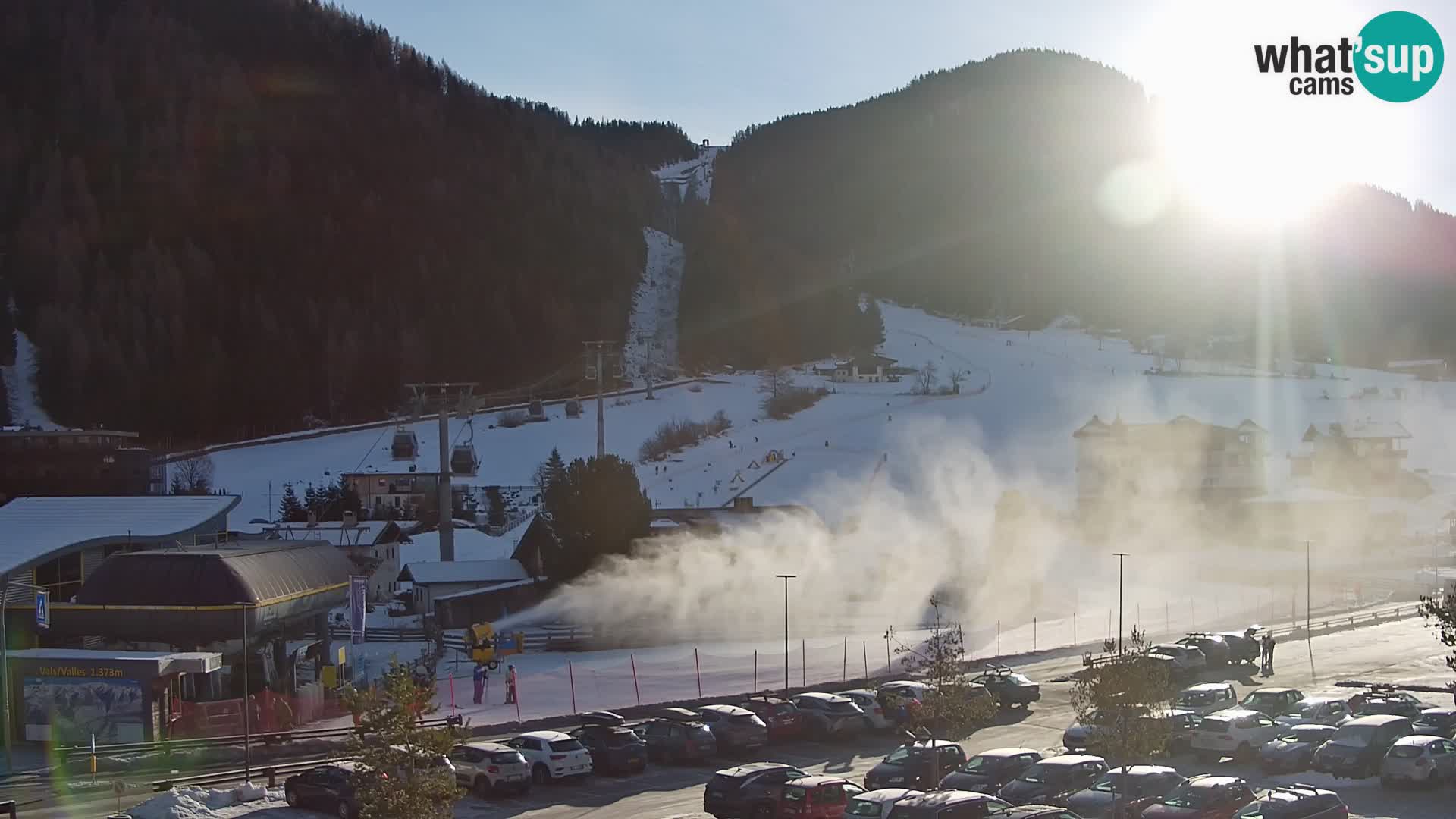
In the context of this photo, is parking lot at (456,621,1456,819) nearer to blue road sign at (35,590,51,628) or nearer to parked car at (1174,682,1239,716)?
parked car at (1174,682,1239,716)

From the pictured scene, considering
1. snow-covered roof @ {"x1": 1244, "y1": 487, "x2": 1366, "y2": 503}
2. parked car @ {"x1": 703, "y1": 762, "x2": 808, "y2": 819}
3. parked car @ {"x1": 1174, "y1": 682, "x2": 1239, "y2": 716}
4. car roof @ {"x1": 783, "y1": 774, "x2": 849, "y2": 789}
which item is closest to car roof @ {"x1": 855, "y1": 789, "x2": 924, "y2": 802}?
car roof @ {"x1": 783, "y1": 774, "x2": 849, "y2": 789}

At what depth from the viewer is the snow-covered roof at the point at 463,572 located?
47125mm

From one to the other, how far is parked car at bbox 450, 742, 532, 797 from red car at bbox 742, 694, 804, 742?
249 inches

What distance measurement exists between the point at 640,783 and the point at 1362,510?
62866 millimetres

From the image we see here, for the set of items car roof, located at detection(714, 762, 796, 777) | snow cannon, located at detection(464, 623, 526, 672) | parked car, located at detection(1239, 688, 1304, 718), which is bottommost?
snow cannon, located at detection(464, 623, 526, 672)

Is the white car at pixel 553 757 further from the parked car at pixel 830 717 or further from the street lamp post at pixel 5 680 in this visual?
the street lamp post at pixel 5 680

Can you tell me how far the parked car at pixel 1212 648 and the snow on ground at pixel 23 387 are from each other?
107 metres

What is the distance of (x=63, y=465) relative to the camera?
53.6 m

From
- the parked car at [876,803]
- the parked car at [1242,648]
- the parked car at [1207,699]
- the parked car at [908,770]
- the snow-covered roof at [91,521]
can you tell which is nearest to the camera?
the parked car at [876,803]

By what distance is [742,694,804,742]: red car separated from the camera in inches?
1064

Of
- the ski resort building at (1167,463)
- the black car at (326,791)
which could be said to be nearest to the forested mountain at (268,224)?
the ski resort building at (1167,463)

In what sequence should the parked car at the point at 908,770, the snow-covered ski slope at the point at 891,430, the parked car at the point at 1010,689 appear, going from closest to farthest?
the parked car at the point at 908,770 → the parked car at the point at 1010,689 → the snow-covered ski slope at the point at 891,430

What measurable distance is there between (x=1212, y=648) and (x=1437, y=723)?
11.0 metres

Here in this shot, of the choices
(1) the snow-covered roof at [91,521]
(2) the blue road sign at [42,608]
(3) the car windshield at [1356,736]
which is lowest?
(3) the car windshield at [1356,736]
